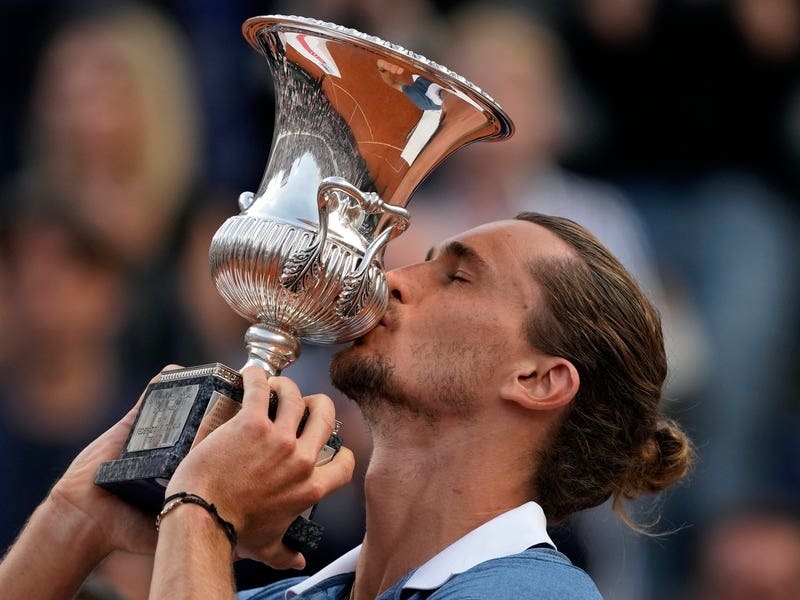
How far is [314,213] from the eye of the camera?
2758 millimetres

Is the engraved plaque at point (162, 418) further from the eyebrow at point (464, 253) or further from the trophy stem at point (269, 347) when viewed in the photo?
the eyebrow at point (464, 253)

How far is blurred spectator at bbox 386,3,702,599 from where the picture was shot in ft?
16.2

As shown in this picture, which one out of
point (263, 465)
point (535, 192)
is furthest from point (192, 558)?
point (535, 192)

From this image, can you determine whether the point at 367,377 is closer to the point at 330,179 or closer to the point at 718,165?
the point at 330,179

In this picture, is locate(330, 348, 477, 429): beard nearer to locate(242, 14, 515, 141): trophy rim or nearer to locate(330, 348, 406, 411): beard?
locate(330, 348, 406, 411): beard

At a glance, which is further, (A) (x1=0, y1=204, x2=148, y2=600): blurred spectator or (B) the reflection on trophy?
(A) (x1=0, y1=204, x2=148, y2=600): blurred spectator

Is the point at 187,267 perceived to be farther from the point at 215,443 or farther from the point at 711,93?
the point at 215,443

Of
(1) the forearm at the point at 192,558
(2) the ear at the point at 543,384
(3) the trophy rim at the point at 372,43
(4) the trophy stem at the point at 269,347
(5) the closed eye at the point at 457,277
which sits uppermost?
(3) the trophy rim at the point at 372,43

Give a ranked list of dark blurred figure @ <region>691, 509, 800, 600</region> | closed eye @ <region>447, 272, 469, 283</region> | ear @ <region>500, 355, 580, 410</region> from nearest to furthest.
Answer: ear @ <region>500, 355, 580, 410</region>, closed eye @ <region>447, 272, 469, 283</region>, dark blurred figure @ <region>691, 509, 800, 600</region>

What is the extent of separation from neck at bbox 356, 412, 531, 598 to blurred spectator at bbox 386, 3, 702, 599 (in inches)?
63.6

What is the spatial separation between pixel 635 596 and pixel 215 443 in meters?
2.90

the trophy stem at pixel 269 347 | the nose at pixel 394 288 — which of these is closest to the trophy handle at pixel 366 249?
the trophy stem at pixel 269 347

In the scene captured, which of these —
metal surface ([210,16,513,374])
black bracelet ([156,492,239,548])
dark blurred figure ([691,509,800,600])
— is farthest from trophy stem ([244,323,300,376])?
dark blurred figure ([691,509,800,600])

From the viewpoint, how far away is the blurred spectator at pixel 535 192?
4938 millimetres
